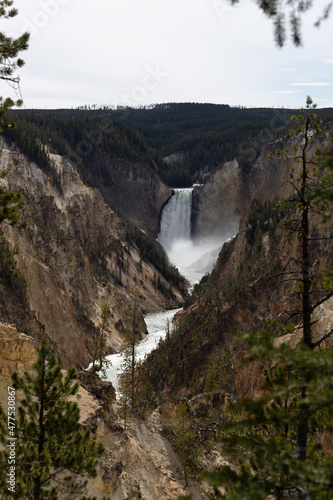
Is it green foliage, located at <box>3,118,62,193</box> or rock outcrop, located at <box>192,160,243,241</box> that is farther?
rock outcrop, located at <box>192,160,243,241</box>

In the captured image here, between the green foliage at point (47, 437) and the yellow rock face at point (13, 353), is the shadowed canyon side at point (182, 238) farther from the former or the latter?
the green foliage at point (47, 437)

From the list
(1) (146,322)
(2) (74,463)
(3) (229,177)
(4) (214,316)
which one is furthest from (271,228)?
(3) (229,177)

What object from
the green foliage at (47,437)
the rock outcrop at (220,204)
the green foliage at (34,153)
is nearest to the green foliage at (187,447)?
the green foliage at (47,437)

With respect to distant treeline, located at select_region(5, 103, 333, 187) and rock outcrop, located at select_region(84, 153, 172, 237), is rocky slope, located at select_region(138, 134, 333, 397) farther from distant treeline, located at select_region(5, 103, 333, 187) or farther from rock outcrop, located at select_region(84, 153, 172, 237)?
rock outcrop, located at select_region(84, 153, 172, 237)

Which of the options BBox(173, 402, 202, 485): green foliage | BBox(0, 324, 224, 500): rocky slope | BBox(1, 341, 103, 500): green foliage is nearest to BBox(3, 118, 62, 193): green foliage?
BBox(0, 324, 224, 500): rocky slope

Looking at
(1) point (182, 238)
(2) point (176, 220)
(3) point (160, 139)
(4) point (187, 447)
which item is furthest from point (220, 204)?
(4) point (187, 447)

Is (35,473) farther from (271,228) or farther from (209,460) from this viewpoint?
(271,228)

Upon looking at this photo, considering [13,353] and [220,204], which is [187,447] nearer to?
[13,353]
